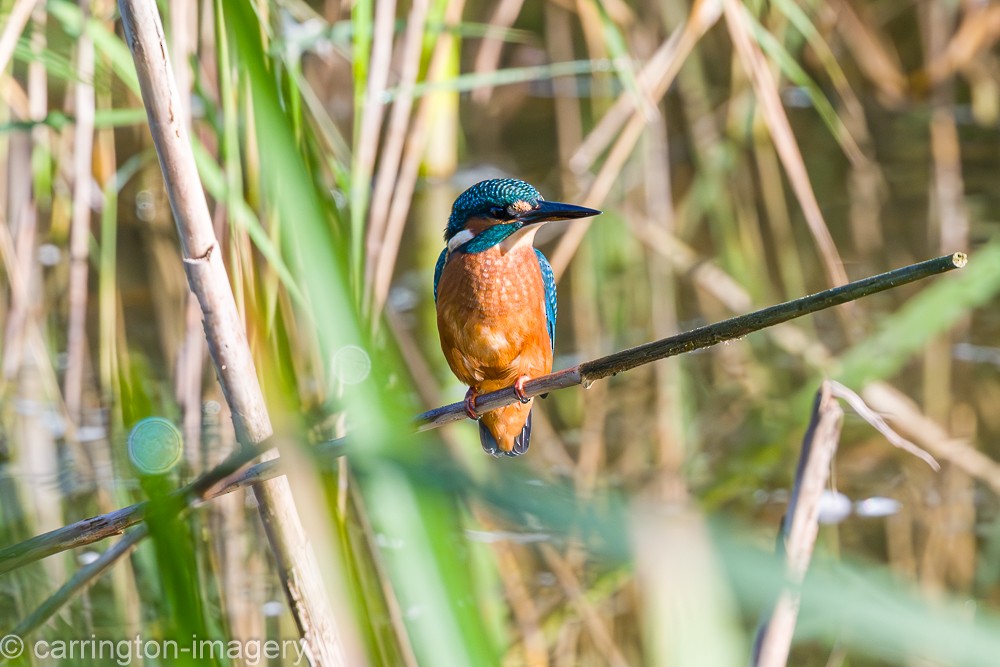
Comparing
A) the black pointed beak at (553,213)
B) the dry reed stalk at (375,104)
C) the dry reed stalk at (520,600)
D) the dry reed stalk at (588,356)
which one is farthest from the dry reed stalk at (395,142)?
the dry reed stalk at (588,356)

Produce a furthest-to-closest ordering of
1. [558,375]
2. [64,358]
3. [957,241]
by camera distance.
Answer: [957,241] → [64,358] → [558,375]

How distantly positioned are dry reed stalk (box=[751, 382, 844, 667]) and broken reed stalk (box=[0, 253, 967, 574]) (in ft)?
1.41

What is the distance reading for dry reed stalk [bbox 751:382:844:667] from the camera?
139 centimetres

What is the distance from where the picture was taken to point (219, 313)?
1.18 meters

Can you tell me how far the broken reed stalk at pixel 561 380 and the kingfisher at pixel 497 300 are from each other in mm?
349

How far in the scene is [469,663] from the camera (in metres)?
0.52

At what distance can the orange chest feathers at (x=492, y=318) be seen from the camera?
188cm

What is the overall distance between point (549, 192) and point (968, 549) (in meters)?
2.85

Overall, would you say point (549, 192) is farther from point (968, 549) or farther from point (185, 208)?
point (185, 208)

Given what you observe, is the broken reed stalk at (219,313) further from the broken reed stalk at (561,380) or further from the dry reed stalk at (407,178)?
the dry reed stalk at (407,178)

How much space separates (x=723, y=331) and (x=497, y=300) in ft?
3.37

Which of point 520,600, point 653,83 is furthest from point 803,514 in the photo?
point 653,83

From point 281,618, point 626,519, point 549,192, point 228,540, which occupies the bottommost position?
point 281,618

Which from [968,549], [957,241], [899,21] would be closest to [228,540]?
[968,549]
